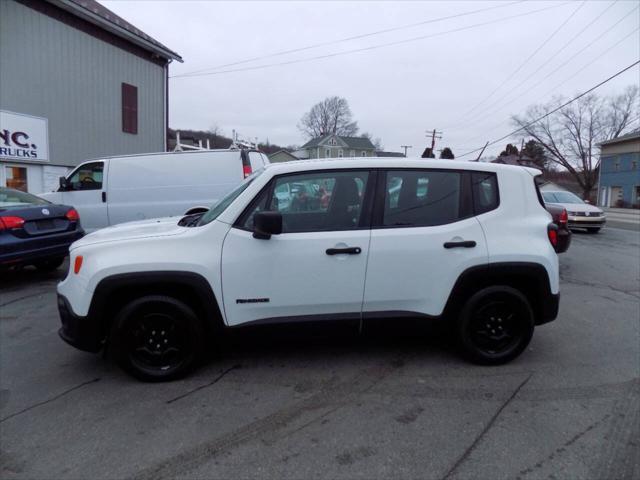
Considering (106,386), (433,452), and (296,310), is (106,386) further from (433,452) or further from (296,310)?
(433,452)

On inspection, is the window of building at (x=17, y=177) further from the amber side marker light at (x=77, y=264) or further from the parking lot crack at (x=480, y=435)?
the parking lot crack at (x=480, y=435)

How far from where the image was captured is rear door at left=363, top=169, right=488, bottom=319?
133 inches

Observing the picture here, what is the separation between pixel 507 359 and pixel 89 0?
62.0 ft

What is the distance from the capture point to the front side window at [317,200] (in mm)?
3396

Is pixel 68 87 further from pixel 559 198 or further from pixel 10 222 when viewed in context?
pixel 559 198

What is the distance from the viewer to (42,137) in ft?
44.3

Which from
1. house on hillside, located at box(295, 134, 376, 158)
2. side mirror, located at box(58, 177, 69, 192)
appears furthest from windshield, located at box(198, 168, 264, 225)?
house on hillside, located at box(295, 134, 376, 158)

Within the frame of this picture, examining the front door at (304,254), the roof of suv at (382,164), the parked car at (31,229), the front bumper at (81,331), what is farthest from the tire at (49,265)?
the roof of suv at (382,164)

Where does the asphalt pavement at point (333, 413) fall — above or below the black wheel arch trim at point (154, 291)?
below

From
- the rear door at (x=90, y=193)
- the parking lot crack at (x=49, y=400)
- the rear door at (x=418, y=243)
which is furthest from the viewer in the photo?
the rear door at (x=90, y=193)

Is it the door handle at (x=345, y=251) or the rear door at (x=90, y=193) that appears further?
the rear door at (x=90, y=193)

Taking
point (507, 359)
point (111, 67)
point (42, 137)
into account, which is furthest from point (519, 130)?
point (507, 359)

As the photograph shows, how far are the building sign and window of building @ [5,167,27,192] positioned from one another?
37cm

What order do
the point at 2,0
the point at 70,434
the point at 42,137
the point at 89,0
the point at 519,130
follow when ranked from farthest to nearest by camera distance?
the point at 519,130 < the point at 89,0 < the point at 42,137 < the point at 2,0 < the point at 70,434
